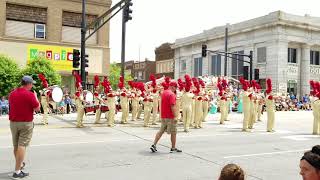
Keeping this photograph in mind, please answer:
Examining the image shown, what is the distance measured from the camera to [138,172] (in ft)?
28.9

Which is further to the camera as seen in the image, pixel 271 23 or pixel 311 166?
pixel 271 23

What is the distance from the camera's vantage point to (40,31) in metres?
38.7

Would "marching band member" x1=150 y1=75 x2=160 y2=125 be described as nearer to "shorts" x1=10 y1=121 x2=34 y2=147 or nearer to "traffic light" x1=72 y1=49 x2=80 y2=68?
"traffic light" x1=72 y1=49 x2=80 y2=68

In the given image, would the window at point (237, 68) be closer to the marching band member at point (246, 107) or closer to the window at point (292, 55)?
the window at point (292, 55)

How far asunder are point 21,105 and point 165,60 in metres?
69.0

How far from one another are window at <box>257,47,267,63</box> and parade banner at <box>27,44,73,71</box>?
2043 cm

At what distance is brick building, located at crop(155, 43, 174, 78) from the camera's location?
246 feet

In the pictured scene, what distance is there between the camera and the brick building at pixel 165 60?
246 ft

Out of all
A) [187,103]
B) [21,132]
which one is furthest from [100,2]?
[21,132]

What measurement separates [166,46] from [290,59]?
31.7m

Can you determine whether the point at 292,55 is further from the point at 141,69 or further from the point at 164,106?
the point at 141,69

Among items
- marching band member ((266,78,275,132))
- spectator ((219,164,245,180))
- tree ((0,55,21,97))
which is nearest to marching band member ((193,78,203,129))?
marching band member ((266,78,275,132))

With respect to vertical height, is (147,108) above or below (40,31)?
below

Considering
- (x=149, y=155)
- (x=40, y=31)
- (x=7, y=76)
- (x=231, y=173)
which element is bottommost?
(x=149, y=155)
